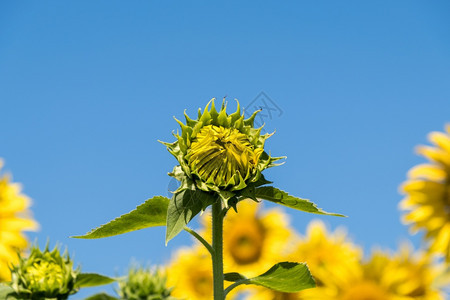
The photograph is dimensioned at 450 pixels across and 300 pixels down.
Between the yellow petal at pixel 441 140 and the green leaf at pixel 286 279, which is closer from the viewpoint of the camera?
the green leaf at pixel 286 279

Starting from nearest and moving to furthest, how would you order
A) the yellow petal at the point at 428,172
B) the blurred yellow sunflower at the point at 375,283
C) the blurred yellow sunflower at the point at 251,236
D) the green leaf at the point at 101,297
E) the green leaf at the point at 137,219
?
the green leaf at the point at 101,297 < the green leaf at the point at 137,219 < the blurred yellow sunflower at the point at 375,283 < the yellow petal at the point at 428,172 < the blurred yellow sunflower at the point at 251,236

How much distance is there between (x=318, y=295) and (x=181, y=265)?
150cm

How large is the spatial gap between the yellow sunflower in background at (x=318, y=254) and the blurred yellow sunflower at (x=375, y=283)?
0.33 feet

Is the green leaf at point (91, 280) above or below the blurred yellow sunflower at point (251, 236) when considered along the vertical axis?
below

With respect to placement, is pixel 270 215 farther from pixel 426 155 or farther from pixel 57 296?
pixel 57 296

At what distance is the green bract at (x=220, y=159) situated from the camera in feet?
6.28

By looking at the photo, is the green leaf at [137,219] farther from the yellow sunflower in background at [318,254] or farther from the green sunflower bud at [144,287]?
the yellow sunflower in background at [318,254]

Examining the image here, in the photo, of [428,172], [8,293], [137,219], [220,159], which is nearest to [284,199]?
[220,159]

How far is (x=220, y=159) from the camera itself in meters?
1.95

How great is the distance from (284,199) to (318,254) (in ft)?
7.17

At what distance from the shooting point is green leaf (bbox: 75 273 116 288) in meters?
1.94

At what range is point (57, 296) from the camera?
1.98m

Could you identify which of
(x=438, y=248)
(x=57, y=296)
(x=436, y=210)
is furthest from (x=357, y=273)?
(x=57, y=296)

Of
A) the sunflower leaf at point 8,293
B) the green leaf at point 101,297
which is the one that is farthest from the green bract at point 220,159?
the sunflower leaf at point 8,293
